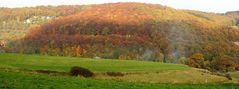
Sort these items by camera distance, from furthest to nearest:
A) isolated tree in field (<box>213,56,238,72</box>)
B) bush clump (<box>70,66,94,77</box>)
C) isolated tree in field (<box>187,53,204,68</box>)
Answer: isolated tree in field (<box>187,53,204,68</box>) < isolated tree in field (<box>213,56,238,72</box>) < bush clump (<box>70,66,94,77</box>)

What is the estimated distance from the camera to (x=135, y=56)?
597ft

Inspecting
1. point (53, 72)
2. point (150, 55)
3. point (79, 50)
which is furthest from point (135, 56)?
point (53, 72)

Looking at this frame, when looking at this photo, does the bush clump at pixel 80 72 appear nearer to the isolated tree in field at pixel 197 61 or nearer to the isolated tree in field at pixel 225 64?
the isolated tree in field at pixel 225 64

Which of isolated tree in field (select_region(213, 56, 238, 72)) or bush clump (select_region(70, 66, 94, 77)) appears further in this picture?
isolated tree in field (select_region(213, 56, 238, 72))

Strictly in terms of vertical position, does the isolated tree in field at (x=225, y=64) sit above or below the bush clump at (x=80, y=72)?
below

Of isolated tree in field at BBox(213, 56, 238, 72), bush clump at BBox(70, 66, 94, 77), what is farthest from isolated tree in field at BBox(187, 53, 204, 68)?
bush clump at BBox(70, 66, 94, 77)

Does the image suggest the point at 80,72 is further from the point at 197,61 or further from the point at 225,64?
the point at 225,64

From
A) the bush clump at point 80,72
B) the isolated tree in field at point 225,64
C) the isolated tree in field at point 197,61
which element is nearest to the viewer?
the bush clump at point 80,72

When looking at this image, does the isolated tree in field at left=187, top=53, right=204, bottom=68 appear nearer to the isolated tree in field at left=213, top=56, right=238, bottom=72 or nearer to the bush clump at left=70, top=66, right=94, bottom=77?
the isolated tree in field at left=213, top=56, right=238, bottom=72

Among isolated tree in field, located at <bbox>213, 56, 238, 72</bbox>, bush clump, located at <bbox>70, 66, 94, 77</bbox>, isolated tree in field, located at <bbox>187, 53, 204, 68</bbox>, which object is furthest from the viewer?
isolated tree in field, located at <bbox>187, 53, 204, 68</bbox>

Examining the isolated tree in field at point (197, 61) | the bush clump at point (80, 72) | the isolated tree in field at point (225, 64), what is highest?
the bush clump at point (80, 72)

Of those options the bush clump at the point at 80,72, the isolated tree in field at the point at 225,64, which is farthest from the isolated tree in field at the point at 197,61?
the bush clump at the point at 80,72

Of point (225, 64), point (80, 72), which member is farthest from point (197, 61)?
point (80, 72)

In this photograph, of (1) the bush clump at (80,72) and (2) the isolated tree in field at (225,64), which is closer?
(1) the bush clump at (80,72)
